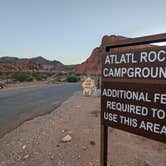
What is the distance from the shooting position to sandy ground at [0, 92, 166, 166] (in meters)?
5.83

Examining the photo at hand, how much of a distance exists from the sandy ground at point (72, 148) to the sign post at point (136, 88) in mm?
1926

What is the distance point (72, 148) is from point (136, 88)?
3.51m

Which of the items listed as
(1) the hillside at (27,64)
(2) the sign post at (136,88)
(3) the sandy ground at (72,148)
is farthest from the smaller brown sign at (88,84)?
(1) the hillside at (27,64)

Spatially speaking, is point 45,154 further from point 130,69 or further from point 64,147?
point 130,69

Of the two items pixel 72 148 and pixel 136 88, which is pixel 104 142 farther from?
pixel 72 148

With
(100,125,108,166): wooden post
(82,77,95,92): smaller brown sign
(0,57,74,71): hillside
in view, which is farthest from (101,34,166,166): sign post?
(0,57,74,71): hillside

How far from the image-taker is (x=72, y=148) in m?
6.59

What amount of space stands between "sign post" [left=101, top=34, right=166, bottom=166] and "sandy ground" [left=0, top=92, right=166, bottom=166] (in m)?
1.93

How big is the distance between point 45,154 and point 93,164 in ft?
3.96

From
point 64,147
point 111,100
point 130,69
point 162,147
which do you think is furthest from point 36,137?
point 130,69

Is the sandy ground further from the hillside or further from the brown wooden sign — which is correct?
the hillside

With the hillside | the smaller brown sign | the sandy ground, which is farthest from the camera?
the hillside

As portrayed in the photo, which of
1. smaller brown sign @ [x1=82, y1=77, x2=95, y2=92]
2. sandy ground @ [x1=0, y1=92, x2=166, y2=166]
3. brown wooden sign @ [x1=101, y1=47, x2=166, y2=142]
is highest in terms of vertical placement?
brown wooden sign @ [x1=101, y1=47, x2=166, y2=142]

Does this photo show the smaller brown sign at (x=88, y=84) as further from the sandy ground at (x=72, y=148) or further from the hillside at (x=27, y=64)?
the hillside at (x=27, y=64)
